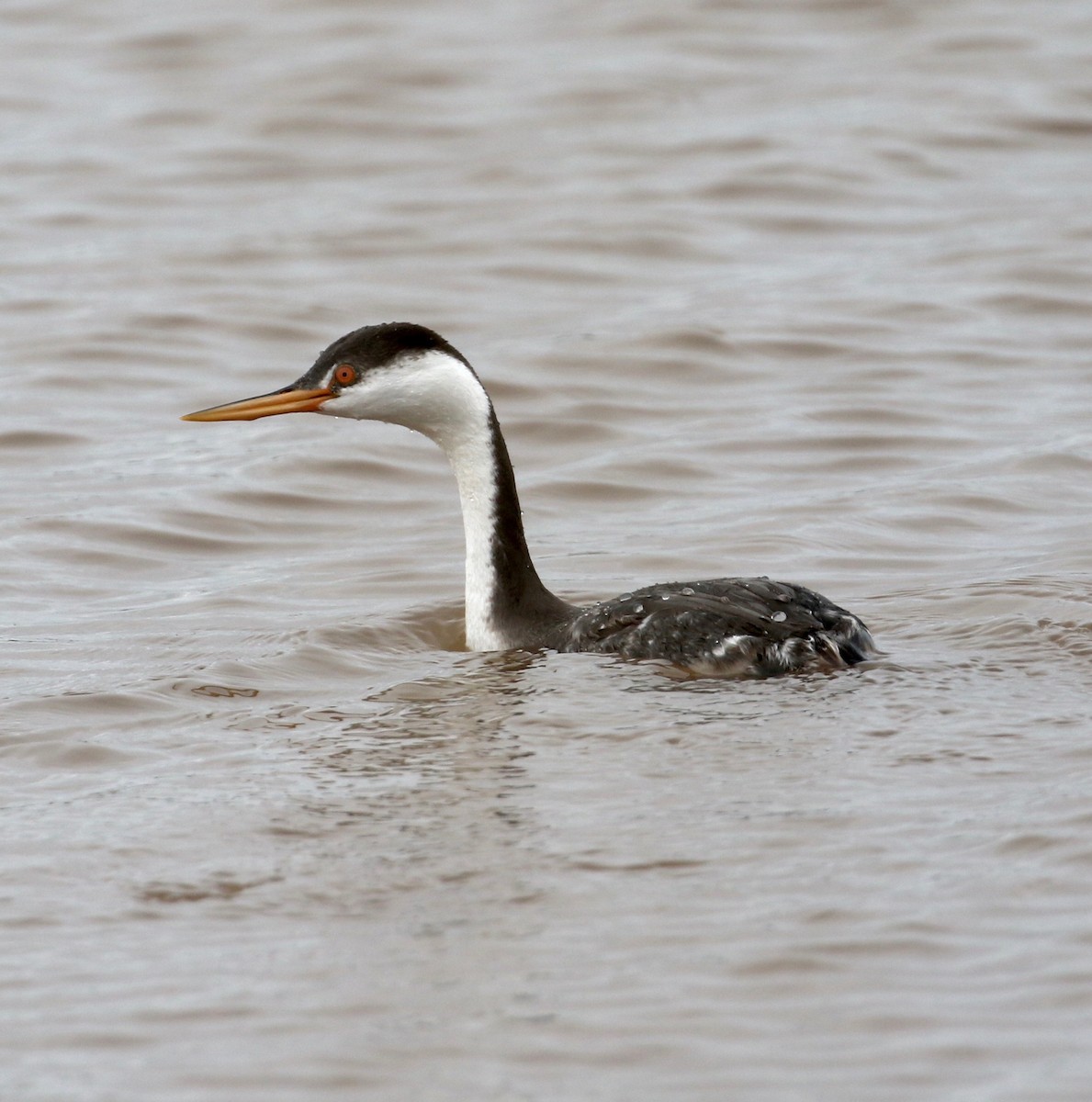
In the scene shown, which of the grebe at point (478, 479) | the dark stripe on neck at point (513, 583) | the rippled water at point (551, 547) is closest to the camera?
the rippled water at point (551, 547)

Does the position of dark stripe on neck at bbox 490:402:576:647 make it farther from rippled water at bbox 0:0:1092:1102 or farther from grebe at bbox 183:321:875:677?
rippled water at bbox 0:0:1092:1102

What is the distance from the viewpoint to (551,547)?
31.6 feet

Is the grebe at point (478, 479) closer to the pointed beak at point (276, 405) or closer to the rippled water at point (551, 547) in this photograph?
the pointed beak at point (276, 405)

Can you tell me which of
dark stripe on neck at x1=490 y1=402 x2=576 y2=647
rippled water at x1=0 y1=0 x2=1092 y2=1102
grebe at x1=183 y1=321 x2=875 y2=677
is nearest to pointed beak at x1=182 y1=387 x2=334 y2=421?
grebe at x1=183 y1=321 x2=875 y2=677

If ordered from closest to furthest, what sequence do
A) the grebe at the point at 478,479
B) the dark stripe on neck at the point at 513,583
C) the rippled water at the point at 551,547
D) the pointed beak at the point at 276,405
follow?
the rippled water at the point at 551,547 → the grebe at the point at 478,479 → the dark stripe on neck at the point at 513,583 → the pointed beak at the point at 276,405

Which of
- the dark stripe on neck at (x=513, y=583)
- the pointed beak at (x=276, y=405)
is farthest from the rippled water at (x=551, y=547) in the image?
the pointed beak at (x=276, y=405)

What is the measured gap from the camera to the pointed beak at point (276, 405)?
7785mm

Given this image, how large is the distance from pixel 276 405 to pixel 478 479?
83 cm

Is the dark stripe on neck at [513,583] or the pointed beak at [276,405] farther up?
the pointed beak at [276,405]

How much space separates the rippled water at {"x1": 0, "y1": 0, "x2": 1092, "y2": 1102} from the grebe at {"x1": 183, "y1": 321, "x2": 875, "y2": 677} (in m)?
0.21

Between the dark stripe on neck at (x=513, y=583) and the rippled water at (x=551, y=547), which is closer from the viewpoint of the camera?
the rippled water at (x=551, y=547)

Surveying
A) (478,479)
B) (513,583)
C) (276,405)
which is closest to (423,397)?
(478,479)

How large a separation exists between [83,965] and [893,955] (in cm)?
189

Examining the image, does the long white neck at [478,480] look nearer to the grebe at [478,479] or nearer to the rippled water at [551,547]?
the grebe at [478,479]
